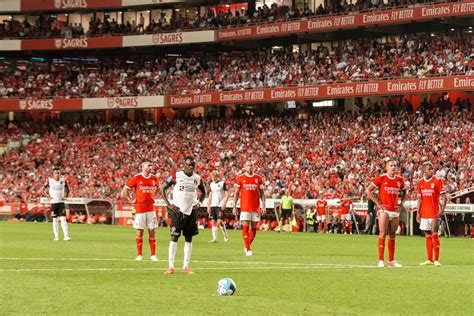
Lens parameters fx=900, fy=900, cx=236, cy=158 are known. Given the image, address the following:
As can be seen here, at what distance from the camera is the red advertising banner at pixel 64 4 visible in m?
72.2

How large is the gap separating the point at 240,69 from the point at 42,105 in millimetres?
16839

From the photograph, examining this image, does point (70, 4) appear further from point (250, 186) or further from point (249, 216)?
point (249, 216)

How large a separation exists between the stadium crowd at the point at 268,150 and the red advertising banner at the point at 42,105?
193 cm

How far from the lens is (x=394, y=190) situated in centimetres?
1906

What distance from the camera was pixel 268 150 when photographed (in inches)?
2160

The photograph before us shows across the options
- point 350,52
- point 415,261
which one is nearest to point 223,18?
point 350,52

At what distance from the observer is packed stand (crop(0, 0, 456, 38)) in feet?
192

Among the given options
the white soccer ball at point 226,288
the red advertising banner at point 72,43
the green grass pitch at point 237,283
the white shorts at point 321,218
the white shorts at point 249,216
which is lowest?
the white shorts at point 321,218

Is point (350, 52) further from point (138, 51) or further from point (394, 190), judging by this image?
point (394, 190)

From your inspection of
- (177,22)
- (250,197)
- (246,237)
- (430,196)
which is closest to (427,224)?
(430,196)

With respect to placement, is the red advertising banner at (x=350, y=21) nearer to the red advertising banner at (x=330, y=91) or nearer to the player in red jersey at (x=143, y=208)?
the red advertising banner at (x=330, y=91)

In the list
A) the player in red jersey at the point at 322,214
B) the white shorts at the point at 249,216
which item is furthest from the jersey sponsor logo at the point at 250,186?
the player in red jersey at the point at 322,214

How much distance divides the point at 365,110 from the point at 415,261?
3478cm

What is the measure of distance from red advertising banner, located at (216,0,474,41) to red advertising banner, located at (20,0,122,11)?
1200 centimetres
